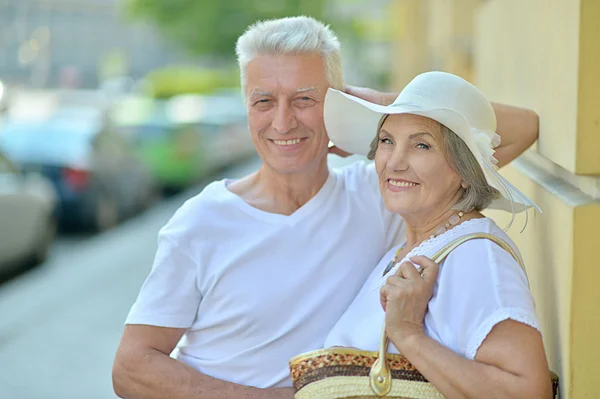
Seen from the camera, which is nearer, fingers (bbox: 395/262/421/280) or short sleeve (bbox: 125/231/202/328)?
fingers (bbox: 395/262/421/280)

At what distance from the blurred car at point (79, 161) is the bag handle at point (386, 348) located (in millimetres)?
9633

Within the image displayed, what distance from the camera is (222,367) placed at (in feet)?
8.41

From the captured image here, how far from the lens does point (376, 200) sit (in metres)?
2.73

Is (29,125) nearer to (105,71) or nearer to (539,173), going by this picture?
(539,173)

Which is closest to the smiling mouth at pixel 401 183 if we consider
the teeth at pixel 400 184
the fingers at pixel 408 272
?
the teeth at pixel 400 184

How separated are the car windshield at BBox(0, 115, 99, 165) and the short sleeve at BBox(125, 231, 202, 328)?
898 centimetres

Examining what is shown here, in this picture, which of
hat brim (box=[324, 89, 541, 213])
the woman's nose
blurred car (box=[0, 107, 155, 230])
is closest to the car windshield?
blurred car (box=[0, 107, 155, 230])

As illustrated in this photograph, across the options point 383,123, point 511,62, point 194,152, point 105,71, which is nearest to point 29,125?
point 194,152

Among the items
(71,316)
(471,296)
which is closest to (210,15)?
(71,316)

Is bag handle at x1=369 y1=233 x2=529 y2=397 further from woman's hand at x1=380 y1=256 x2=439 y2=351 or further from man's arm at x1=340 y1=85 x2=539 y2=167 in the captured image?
man's arm at x1=340 y1=85 x2=539 y2=167

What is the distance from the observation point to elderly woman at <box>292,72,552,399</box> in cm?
184

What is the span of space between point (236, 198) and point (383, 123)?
0.60 meters

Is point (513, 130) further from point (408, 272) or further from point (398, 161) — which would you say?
point (408, 272)

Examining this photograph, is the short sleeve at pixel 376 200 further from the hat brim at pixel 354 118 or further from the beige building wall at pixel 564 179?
the beige building wall at pixel 564 179
